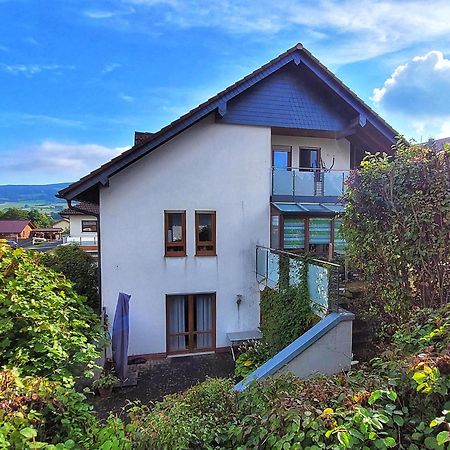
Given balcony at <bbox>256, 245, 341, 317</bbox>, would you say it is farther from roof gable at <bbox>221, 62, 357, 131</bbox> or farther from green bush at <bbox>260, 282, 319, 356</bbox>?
roof gable at <bbox>221, 62, 357, 131</bbox>

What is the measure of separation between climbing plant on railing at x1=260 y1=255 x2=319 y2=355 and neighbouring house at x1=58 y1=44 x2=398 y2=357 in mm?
1852

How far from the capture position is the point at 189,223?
11.5m

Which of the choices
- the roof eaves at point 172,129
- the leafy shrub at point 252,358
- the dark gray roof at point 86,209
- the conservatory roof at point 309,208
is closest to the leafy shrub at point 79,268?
the dark gray roof at point 86,209

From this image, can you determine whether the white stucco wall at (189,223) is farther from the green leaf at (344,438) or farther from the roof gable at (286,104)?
the green leaf at (344,438)

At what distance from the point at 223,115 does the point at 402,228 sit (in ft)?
24.5

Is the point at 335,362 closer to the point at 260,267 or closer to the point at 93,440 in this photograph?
the point at 260,267

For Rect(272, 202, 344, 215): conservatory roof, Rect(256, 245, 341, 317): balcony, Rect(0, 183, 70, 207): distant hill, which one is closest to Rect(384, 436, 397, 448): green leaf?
Rect(256, 245, 341, 317): balcony

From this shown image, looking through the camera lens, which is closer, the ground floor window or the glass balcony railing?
the ground floor window

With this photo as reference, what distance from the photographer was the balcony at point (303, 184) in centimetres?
1212

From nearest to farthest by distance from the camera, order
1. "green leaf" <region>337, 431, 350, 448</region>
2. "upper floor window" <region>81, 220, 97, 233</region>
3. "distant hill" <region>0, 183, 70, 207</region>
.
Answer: "green leaf" <region>337, 431, 350, 448</region>
"upper floor window" <region>81, 220, 97, 233</region>
"distant hill" <region>0, 183, 70, 207</region>

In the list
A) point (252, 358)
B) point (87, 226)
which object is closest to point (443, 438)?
point (252, 358)

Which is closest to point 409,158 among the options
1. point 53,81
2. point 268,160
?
point 268,160

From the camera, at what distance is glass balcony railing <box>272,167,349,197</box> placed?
1212 centimetres

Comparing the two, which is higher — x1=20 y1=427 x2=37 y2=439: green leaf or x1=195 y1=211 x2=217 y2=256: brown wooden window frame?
x1=195 y1=211 x2=217 y2=256: brown wooden window frame
